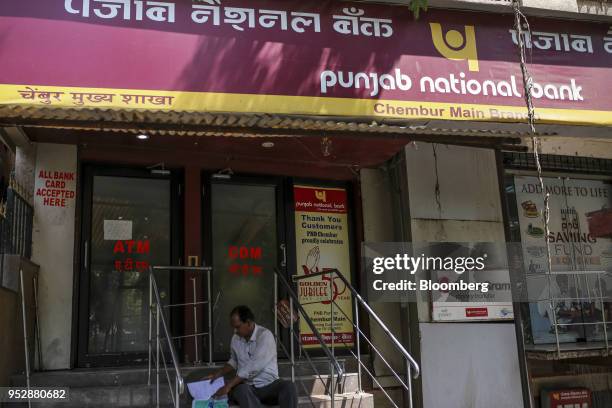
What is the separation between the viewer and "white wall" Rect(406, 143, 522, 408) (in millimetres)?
7191

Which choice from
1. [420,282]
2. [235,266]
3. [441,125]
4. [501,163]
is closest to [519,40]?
[441,125]

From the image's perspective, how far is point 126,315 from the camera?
714cm

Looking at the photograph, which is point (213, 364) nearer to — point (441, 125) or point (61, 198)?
point (61, 198)

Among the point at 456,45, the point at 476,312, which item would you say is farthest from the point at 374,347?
the point at 456,45

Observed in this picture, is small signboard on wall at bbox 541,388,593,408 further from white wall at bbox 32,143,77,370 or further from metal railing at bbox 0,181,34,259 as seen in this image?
metal railing at bbox 0,181,34,259

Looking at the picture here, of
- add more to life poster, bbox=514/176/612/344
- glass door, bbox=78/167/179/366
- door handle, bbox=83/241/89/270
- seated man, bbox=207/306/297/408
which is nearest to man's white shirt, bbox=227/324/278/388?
seated man, bbox=207/306/297/408

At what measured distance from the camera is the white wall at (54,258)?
6520 mm

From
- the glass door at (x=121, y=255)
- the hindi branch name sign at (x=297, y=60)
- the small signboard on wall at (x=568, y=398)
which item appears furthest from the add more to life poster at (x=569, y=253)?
the glass door at (x=121, y=255)

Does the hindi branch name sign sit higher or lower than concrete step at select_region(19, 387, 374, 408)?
higher

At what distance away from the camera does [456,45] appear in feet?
20.9

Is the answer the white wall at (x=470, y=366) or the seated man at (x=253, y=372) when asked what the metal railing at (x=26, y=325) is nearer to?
the seated man at (x=253, y=372)

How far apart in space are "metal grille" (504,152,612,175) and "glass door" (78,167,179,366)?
488 centimetres

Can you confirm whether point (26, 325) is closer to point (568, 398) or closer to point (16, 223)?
point (16, 223)

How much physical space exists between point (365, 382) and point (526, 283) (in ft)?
8.73
